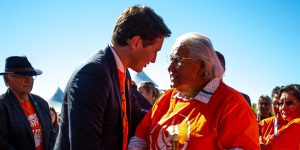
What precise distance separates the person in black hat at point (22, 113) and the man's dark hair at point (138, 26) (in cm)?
230

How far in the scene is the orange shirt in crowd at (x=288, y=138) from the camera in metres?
4.21

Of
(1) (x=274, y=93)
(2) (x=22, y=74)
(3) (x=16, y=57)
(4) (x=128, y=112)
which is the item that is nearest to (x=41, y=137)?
(2) (x=22, y=74)

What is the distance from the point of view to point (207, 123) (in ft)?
7.88

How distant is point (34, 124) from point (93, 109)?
2.81m

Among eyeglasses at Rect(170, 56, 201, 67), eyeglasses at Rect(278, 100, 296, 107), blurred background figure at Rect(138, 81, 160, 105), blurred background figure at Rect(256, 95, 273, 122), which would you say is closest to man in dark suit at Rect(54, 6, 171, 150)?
eyeglasses at Rect(170, 56, 201, 67)

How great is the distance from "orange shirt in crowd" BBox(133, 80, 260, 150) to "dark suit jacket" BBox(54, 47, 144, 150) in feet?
1.01

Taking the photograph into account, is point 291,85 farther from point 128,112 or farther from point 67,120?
point 67,120

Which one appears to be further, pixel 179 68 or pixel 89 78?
pixel 179 68

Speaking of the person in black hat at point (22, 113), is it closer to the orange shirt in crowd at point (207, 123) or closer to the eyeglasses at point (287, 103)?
the orange shirt in crowd at point (207, 123)

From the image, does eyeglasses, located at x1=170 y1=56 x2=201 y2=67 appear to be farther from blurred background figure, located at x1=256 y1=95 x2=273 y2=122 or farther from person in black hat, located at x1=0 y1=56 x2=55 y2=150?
blurred background figure, located at x1=256 y1=95 x2=273 y2=122

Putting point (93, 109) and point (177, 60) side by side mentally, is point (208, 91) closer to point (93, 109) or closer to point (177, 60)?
point (177, 60)

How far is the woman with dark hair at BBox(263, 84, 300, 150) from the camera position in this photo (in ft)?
13.9

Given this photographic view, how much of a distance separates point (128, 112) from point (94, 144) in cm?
60

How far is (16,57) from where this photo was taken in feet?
17.2
